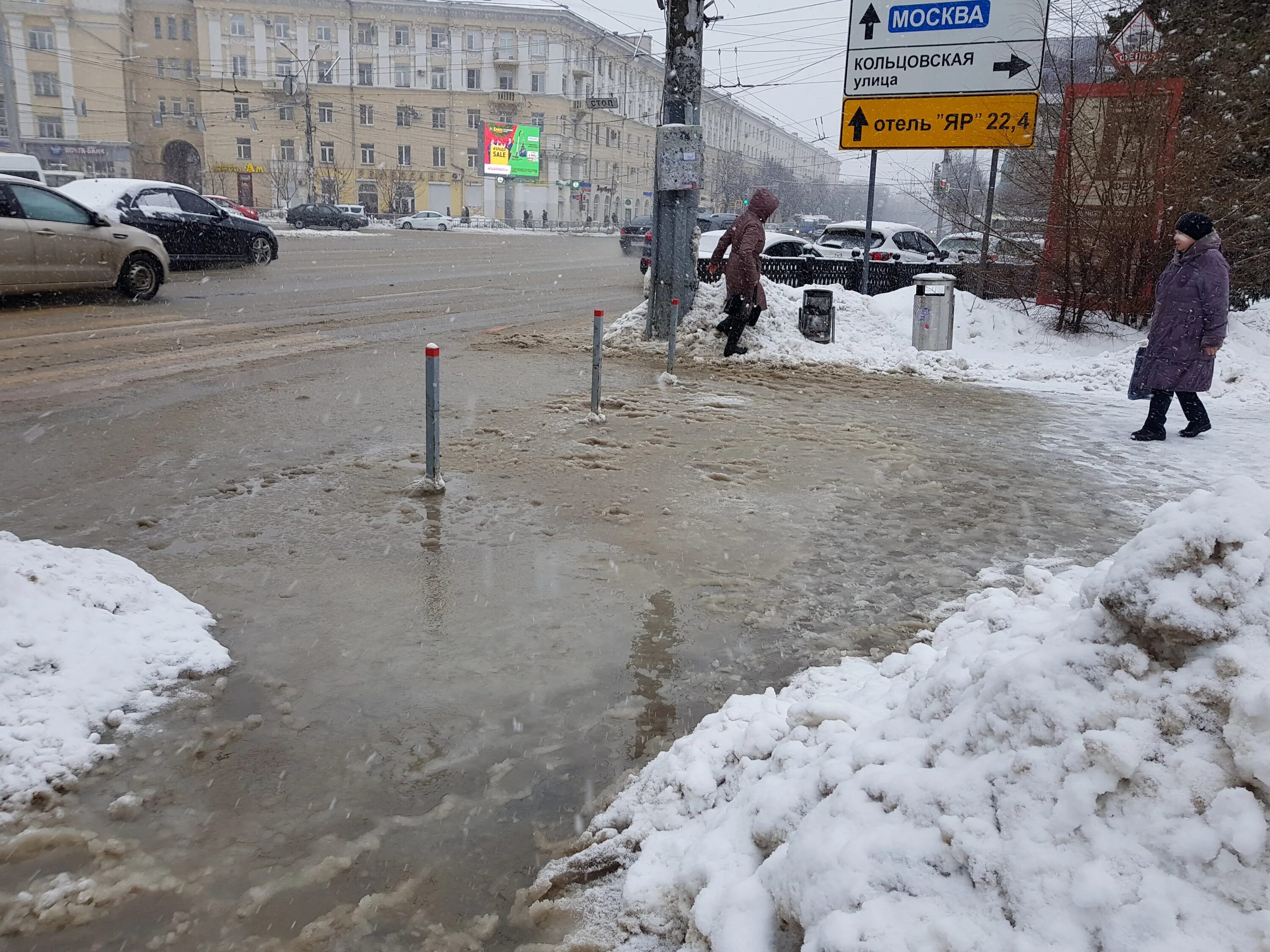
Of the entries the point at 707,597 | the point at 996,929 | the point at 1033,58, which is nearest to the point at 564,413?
the point at 707,597

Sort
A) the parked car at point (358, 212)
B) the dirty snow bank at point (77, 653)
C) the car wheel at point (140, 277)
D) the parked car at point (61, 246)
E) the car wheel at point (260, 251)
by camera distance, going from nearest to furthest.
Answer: the dirty snow bank at point (77, 653) → the parked car at point (61, 246) → the car wheel at point (140, 277) → the car wheel at point (260, 251) → the parked car at point (358, 212)

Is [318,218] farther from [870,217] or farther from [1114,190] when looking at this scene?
[1114,190]

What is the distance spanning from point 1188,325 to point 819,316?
17.4 feet

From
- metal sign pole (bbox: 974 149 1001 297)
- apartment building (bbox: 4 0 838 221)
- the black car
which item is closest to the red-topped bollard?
metal sign pole (bbox: 974 149 1001 297)

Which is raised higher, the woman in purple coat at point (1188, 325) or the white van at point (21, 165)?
the white van at point (21, 165)

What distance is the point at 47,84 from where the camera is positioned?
68.9 metres

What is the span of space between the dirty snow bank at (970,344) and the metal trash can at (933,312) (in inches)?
8.6

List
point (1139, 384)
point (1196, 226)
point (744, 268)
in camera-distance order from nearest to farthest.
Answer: point (1196, 226)
point (1139, 384)
point (744, 268)

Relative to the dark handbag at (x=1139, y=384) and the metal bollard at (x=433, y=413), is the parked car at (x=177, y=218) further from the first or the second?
the dark handbag at (x=1139, y=384)

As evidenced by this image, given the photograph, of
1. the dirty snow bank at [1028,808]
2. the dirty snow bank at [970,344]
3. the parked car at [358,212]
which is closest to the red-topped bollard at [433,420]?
the dirty snow bank at [1028,808]

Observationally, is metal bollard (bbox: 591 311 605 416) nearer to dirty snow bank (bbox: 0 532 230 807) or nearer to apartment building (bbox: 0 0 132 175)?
dirty snow bank (bbox: 0 532 230 807)

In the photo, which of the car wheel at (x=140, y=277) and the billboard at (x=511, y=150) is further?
the billboard at (x=511, y=150)

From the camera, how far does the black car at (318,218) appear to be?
169ft

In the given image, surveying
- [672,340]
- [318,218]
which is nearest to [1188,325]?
[672,340]
